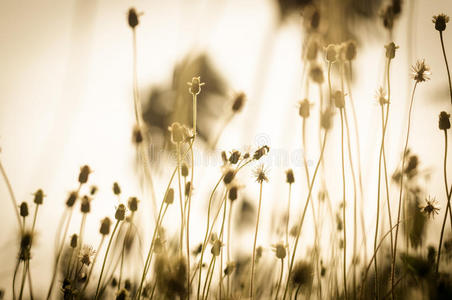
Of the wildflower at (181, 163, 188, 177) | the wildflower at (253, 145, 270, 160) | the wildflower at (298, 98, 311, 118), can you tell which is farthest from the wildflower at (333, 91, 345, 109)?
the wildflower at (181, 163, 188, 177)

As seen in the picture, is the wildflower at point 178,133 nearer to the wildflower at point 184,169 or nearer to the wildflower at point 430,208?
the wildflower at point 184,169

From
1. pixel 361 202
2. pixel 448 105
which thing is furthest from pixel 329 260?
pixel 448 105

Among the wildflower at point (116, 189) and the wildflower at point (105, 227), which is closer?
the wildflower at point (105, 227)

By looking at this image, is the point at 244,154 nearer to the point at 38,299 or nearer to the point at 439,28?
the point at 439,28

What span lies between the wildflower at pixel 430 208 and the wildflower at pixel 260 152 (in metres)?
0.53

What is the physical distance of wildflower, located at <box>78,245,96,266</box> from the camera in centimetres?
109

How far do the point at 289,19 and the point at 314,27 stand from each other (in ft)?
2.10

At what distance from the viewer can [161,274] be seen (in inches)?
30.6

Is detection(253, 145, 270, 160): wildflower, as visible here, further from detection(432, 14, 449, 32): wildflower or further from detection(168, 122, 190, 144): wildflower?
detection(432, 14, 449, 32): wildflower

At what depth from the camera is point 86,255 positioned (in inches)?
43.2

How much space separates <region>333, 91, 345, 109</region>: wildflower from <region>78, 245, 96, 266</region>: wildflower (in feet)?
3.15

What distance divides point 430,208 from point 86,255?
1156 mm

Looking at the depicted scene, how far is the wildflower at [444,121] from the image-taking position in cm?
93

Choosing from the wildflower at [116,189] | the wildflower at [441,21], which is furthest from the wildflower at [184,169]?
the wildflower at [441,21]
